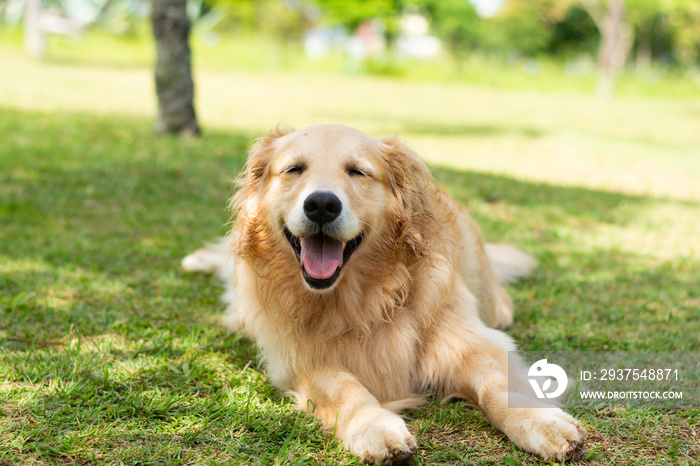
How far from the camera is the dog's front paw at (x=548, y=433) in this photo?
2699mm

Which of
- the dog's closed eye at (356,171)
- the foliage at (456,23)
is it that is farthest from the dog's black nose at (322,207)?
the foliage at (456,23)

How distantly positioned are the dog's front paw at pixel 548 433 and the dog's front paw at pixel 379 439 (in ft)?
1.63

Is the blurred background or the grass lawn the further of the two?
the blurred background

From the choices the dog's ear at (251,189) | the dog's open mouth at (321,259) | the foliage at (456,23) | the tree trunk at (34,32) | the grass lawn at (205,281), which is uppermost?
the foliage at (456,23)

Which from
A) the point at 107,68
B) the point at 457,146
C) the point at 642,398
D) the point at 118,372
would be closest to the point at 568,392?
the point at 642,398

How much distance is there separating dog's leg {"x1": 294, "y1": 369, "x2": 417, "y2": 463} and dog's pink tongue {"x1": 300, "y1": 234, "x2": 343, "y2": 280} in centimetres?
52

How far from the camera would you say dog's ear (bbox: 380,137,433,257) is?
336 centimetres

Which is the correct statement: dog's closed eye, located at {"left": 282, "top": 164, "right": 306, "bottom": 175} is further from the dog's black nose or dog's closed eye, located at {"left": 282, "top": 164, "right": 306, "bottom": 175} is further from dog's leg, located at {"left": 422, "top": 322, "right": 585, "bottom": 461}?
dog's leg, located at {"left": 422, "top": 322, "right": 585, "bottom": 461}

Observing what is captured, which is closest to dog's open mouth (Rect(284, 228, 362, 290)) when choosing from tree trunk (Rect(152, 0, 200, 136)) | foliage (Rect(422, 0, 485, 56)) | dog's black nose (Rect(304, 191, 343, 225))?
dog's black nose (Rect(304, 191, 343, 225))

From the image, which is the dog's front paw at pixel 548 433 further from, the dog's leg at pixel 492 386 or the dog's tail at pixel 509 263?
the dog's tail at pixel 509 263

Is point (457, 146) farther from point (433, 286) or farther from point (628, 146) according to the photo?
point (433, 286)

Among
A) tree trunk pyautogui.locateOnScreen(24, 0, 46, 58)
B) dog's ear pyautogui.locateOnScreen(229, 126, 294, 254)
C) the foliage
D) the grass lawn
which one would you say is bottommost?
the grass lawn

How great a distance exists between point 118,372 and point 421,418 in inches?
65.5

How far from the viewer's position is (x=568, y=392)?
10.9 feet
